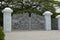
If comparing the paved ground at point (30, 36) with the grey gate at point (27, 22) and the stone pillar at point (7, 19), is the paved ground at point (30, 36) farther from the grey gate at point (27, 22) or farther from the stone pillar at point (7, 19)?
the grey gate at point (27, 22)

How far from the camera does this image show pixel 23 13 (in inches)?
700

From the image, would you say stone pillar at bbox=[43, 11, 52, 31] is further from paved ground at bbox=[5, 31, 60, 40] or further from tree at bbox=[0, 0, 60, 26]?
paved ground at bbox=[5, 31, 60, 40]

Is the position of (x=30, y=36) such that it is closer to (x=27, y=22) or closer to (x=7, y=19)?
(x=7, y=19)

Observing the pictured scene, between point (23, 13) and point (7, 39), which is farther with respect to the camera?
point (23, 13)

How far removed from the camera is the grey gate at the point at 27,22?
1664 centimetres

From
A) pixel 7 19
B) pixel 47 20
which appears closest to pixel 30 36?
pixel 7 19

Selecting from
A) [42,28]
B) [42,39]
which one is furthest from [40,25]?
[42,39]

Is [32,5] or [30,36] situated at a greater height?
[32,5]

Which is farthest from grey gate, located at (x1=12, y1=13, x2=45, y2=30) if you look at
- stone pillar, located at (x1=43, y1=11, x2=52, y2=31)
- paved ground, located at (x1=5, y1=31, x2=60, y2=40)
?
paved ground, located at (x1=5, y1=31, x2=60, y2=40)

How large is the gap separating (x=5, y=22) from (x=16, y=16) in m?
3.24

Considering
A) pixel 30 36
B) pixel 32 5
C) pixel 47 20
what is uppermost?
pixel 32 5

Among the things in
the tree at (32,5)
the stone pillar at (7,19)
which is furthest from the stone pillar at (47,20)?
the stone pillar at (7,19)

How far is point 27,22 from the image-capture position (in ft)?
54.7

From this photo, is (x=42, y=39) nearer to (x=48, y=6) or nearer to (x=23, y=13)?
(x=23, y=13)
